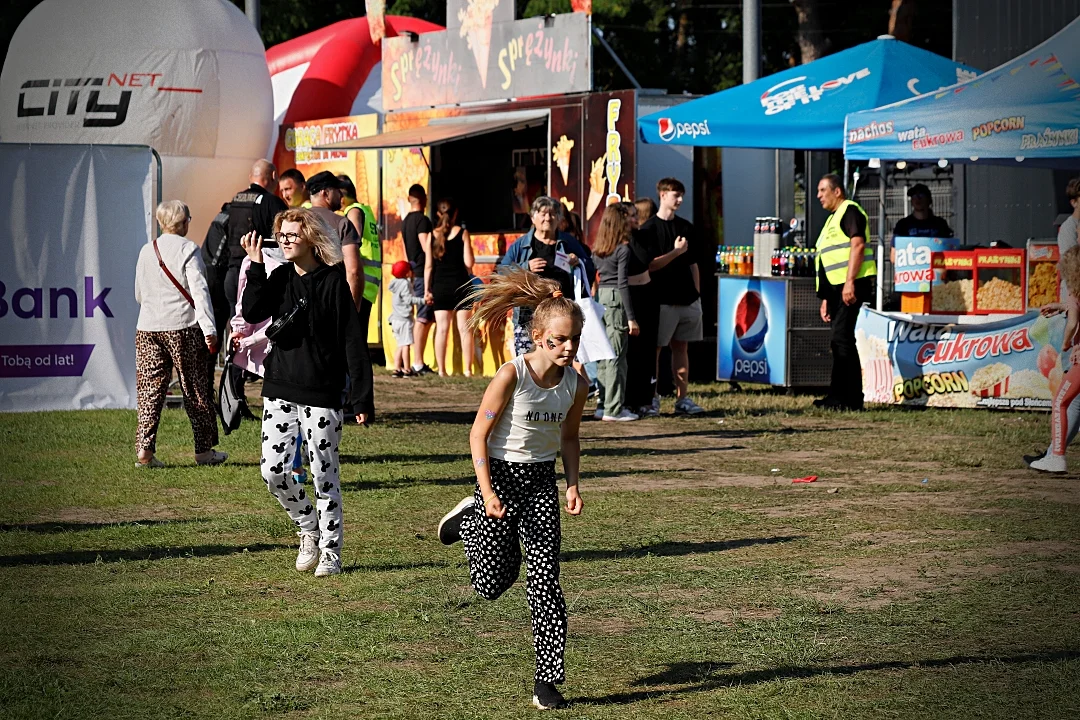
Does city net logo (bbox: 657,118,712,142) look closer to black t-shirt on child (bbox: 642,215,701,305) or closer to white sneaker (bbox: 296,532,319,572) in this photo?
black t-shirt on child (bbox: 642,215,701,305)

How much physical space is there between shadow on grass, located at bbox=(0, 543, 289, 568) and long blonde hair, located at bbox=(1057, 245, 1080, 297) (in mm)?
5383

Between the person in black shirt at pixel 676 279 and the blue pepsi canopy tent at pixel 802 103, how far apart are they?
159 centimetres

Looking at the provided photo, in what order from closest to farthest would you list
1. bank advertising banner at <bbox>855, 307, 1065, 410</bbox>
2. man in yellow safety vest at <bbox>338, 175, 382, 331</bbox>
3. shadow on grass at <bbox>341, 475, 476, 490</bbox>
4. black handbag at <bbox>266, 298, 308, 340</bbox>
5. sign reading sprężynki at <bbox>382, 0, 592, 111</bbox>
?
black handbag at <bbox>266, 298, 308, 340</bbox> < shadow on grass at <bbox>341, 475, 476, 490</bbox> < man in yellow safety vest at <bbox>338, 175, 382, 331</bbox> < bank advertising banner at <bbox>855, 307, 1065, 410</bbox> < sign reading sprężynki at <bbox>382, 0, 592, 111</bbox>

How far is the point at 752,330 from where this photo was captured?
15305 millimetres

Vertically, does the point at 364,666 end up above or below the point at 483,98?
below

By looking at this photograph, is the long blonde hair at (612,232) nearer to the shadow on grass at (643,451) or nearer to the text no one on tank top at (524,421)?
the shadow on grass at (643,451)

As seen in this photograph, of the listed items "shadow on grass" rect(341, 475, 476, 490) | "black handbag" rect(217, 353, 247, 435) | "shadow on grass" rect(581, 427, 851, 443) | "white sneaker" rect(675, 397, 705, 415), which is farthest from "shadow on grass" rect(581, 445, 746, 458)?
"black handbag" rect(217, 353, 247, 435)

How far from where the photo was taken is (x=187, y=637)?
20.2 feet

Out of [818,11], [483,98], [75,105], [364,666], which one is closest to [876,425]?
[483,98]

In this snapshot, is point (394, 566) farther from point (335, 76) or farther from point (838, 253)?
point (335, 76)

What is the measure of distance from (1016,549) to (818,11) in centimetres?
2837

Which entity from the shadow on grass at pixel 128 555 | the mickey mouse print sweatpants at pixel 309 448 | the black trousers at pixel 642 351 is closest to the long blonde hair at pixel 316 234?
the mickey mouse print sweatpants at pixel 309 448

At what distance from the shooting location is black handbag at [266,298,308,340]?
704cm

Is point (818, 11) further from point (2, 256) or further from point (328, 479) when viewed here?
point (328, 479)
